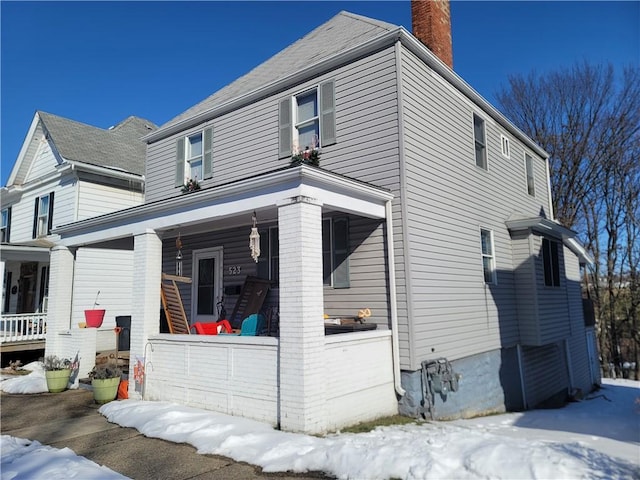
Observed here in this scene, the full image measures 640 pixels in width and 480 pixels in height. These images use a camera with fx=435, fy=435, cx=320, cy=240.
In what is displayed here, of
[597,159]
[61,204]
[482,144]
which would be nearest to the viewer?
[482,144]

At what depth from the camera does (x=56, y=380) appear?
362 inches

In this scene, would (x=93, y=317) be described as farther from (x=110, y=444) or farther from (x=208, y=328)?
(x=110, y=444)

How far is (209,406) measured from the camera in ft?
22.7

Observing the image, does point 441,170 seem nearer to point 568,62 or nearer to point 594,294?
point 568,62

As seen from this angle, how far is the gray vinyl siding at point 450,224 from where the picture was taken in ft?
25.9

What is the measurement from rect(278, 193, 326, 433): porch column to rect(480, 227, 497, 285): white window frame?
5810 millimetres

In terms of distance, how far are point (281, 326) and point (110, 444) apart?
106 inches

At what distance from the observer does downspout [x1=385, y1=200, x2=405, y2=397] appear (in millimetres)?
7305

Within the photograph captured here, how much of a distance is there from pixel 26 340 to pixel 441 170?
13.0 metres

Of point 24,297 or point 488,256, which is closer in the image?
point 488,256

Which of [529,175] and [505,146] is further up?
[505,146]

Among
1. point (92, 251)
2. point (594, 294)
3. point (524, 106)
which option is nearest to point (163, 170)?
point (92, 251)

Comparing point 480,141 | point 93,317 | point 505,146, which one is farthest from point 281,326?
point 505,146

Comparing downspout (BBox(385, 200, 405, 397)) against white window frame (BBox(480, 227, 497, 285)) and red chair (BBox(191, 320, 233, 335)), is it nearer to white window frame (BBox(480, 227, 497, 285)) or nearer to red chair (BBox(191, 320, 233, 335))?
red chair (BBox(191, 320, 233, 335))
